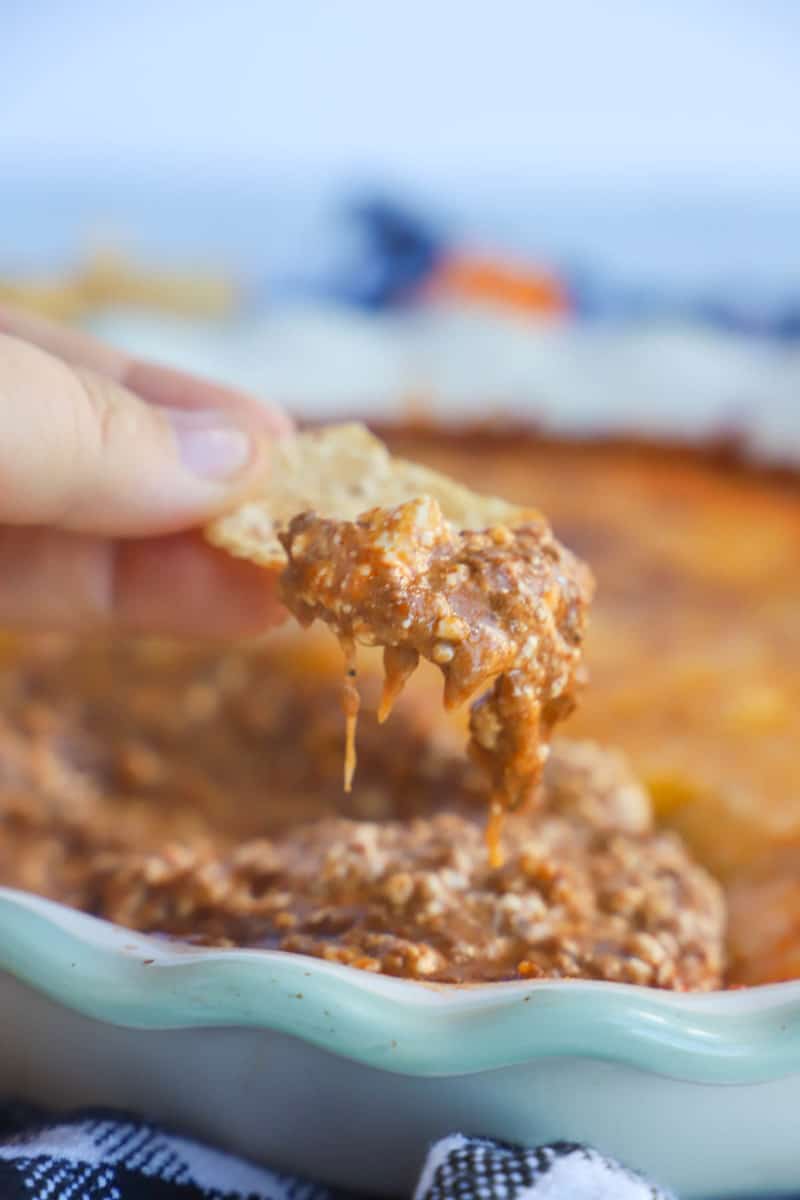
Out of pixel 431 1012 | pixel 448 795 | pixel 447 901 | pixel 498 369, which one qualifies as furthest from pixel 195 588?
pixel 498 369

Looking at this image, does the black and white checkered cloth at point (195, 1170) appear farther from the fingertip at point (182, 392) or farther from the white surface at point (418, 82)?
the white surface at point (418, 82)

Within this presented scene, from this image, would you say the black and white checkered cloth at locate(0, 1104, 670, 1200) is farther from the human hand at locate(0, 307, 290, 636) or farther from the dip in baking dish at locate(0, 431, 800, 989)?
the human hand at locate(0, 307, 290, 636)

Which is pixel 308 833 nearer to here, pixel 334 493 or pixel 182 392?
pixel 334 493

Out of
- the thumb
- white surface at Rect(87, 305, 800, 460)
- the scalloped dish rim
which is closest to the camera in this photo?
the scalloped dish rim

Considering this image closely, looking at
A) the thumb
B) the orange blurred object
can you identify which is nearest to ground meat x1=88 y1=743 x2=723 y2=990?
the thumb

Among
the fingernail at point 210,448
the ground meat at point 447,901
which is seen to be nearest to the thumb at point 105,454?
the fingernail at point 210,448

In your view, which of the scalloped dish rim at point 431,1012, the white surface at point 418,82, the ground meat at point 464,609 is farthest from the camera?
the white surface at point 418,82

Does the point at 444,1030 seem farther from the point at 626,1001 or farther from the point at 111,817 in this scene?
the point at 111,817
